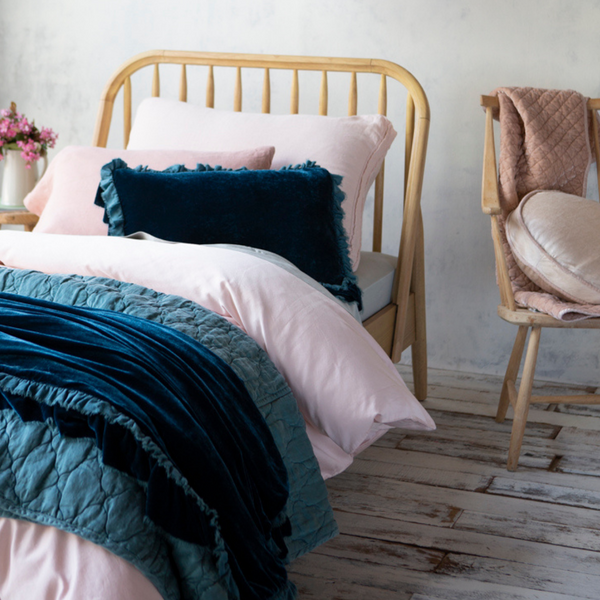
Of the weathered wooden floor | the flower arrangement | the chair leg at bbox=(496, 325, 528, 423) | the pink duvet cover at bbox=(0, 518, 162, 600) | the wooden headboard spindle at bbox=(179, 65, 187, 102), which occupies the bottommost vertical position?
the weathered wooden floor

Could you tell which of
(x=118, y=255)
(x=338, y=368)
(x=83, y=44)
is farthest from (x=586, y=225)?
(x=83, y=44)

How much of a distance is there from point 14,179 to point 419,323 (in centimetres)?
153

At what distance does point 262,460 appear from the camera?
1044 mm

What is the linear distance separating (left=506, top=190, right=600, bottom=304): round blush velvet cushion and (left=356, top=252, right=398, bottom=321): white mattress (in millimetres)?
370

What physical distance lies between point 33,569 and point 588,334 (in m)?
2.28

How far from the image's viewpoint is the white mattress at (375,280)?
1941 mm

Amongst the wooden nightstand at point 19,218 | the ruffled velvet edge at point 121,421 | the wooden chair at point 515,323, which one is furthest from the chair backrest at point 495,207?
the wooden nightstand at point 19,218

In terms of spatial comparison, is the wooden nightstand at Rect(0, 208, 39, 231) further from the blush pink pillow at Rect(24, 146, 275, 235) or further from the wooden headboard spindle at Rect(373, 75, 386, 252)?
Result: the wooden headboard spindle at Rect(373, 75, 386, 252)

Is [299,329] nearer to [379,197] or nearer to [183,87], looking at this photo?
[379,197]

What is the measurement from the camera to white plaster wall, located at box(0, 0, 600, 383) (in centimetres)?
252

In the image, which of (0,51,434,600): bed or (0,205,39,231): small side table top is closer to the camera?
(0,51,434,600): bed

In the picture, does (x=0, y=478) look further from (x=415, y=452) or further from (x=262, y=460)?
(x=415, y=452)

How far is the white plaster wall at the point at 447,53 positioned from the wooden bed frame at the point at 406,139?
1.19ft

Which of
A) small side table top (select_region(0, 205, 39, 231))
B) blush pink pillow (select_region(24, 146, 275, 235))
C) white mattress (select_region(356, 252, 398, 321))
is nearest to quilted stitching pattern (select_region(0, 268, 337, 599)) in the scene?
white mattress (select_region(356, 252, 398, 321))
